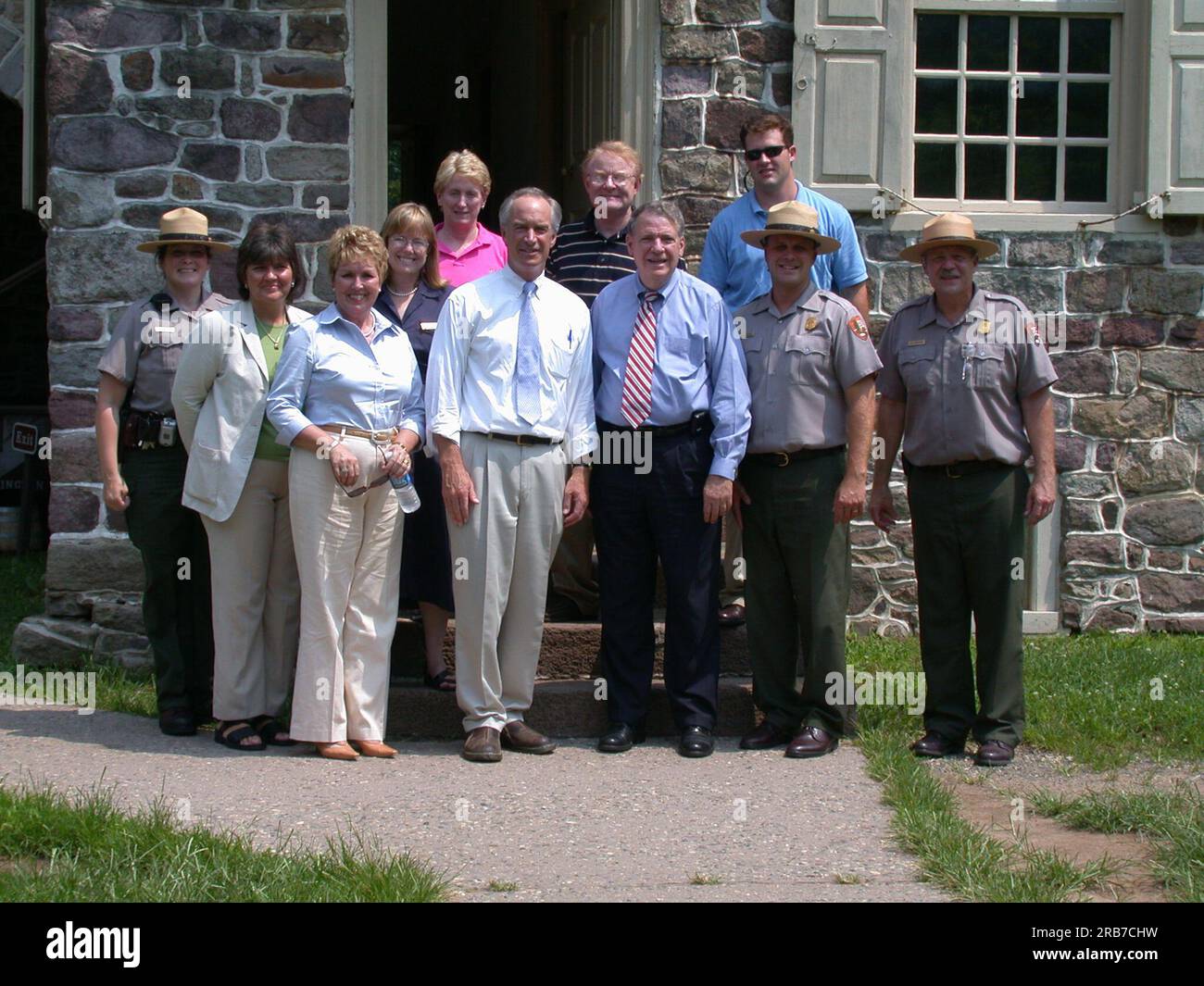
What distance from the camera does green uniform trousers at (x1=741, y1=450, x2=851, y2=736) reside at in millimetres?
5551

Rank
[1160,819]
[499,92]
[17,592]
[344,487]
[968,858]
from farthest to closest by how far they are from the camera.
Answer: [499,92]
[17,592]
[344,487]
[1160,819]
[968,858]

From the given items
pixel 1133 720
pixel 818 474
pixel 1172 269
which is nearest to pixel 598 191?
pixel 818 474

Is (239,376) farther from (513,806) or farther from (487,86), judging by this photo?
(487,86)

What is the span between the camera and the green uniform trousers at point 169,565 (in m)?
5.75

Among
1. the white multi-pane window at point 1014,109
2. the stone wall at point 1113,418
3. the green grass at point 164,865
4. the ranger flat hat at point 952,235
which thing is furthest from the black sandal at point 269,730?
the white multi-pane window at point 1014,109

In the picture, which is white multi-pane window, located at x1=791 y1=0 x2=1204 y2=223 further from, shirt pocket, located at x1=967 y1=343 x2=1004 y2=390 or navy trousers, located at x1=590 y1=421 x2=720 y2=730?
navy trousers, located at x1=590 y1=421 x2=720 y2=730

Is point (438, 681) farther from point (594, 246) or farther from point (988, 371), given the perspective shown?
point (988, 371)

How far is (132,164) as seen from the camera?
7.08 m

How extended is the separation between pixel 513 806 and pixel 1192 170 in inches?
197

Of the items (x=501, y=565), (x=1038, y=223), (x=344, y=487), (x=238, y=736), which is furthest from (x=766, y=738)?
(x=1038, y=223)

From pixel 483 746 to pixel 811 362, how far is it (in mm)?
1833

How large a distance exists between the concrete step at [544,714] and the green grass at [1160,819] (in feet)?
4.89

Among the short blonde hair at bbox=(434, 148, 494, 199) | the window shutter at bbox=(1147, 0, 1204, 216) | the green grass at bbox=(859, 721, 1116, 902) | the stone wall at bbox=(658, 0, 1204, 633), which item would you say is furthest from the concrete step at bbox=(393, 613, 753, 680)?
the window shutter at bbox=(1147, 0, 1204, 216)

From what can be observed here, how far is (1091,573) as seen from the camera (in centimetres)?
772
